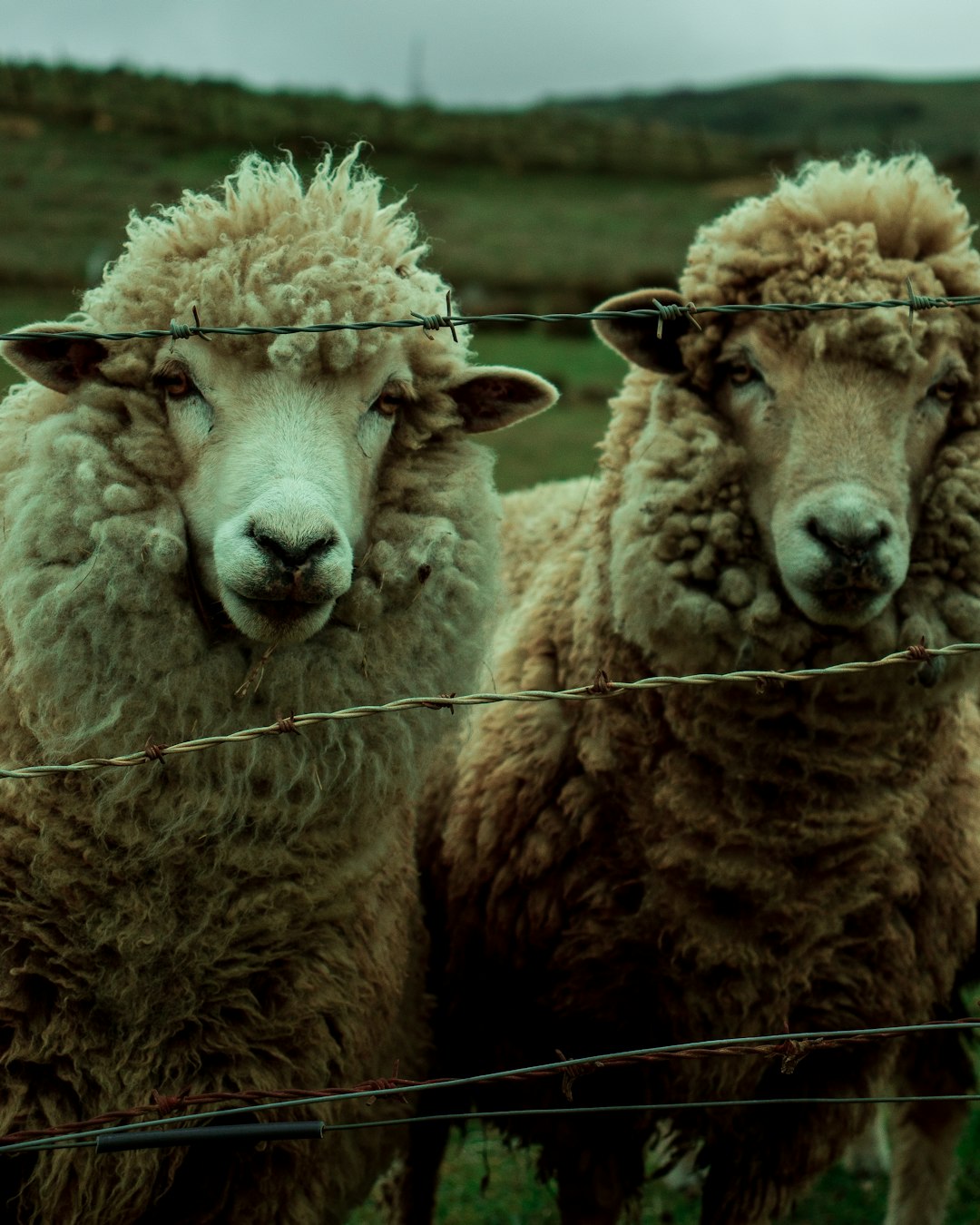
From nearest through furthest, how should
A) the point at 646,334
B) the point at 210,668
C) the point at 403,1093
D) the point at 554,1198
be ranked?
the point at 403,1093
the point at 210,668
the point at 646,334
the point at 554,1198

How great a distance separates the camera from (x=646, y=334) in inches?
125

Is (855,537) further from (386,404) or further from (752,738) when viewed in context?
(386,404)

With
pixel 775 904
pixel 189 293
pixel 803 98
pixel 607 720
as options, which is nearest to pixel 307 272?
pixel 189 293

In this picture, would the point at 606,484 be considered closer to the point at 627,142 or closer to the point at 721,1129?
the point at 721,1129

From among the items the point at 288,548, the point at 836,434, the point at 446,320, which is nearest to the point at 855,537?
the point at 836,434

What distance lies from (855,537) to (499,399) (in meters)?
0.79

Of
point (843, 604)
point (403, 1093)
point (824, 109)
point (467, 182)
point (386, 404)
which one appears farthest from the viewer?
point (824, 109)

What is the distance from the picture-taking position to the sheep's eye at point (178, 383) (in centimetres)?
253

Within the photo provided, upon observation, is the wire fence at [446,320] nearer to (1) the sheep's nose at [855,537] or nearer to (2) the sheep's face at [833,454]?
(2) the sheep's face at [833,454]

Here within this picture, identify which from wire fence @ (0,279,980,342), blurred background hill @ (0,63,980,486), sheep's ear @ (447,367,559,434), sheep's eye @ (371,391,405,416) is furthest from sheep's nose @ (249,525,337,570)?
blurred background hill @ (0,63,980,486)

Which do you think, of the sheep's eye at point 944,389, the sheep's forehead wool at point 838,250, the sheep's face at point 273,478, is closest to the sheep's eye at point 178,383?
the sheep's face at point 273,478

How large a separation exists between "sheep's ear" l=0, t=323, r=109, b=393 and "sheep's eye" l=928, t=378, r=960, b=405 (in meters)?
1.77

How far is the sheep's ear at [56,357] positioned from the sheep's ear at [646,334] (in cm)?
115

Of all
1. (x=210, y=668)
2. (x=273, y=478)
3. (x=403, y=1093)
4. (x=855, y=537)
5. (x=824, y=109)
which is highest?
(x=824, y=109)
